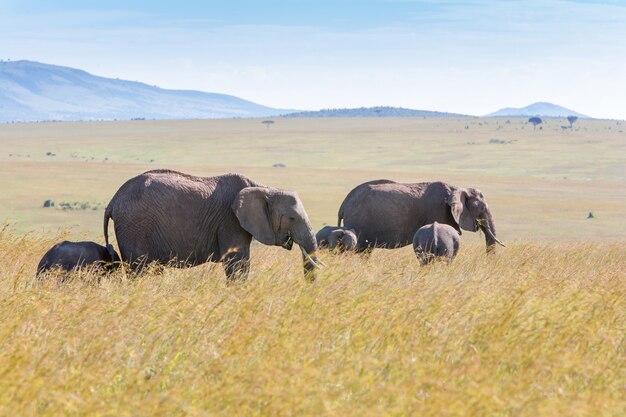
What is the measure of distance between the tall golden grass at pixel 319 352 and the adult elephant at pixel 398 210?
26.5 ft

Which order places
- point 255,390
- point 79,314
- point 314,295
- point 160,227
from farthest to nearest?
point 160,227
point 314,295
point 79,314
point 255,390

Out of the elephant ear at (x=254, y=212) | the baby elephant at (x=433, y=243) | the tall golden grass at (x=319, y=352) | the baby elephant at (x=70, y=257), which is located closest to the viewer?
the tall golden grass at (x=319, y=352)

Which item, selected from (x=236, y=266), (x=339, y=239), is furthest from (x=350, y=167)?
(x=236, y=266)

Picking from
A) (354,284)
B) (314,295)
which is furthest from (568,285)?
(314,295)

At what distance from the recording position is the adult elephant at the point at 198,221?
11609mm

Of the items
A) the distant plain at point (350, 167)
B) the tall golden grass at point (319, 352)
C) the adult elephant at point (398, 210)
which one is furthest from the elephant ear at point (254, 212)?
the adult elephant at point (398, 210)

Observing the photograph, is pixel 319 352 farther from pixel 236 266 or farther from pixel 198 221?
pixel 198 221

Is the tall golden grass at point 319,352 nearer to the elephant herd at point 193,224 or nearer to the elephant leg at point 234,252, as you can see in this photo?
the elephant herd at point 193,224

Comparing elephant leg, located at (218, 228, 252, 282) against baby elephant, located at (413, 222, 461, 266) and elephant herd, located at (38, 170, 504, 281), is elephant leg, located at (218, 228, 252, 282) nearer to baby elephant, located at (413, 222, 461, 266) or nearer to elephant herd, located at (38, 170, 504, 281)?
elephant herd, located at (38, 170, 504, 281)

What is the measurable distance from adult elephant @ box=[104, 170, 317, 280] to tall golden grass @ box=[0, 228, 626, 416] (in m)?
2.30

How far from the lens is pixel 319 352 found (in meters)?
6.32

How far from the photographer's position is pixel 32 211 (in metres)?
56.0

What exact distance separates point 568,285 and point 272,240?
13.1ft

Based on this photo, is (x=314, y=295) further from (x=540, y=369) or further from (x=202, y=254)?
(x=202, y=254)
